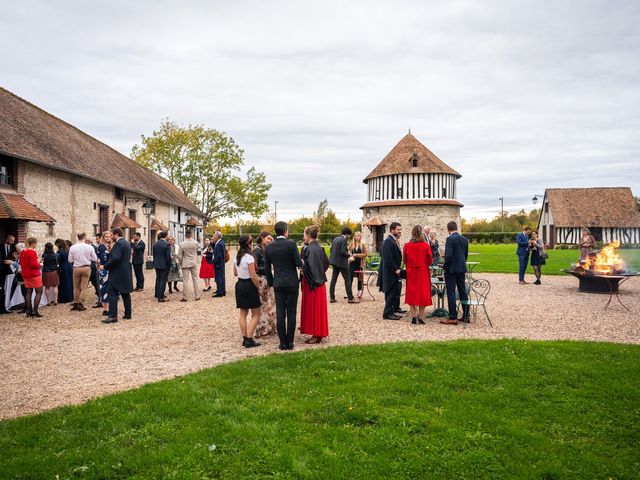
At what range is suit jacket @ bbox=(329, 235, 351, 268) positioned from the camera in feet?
33.6

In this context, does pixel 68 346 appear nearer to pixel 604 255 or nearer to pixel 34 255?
pixel 34 255

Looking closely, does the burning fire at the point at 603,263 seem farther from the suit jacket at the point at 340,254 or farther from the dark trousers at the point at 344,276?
the suit jacket at the point at 340,254

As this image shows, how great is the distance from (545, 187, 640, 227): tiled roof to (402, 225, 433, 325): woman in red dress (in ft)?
132

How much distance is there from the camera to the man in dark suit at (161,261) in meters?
11.2

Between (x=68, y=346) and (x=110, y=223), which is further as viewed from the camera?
(x=110, y=223)

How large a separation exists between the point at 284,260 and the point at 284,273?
18 centimetres

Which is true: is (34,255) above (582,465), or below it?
above

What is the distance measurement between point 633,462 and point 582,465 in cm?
38

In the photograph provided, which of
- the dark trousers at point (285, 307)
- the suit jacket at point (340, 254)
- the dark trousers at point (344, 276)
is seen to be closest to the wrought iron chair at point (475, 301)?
the dark trousers at point (344, 276)

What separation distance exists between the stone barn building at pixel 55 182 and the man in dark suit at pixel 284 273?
343 inches

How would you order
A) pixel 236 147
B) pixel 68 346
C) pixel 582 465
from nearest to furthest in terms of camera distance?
pixel 582 465 → pixel 68 346 → pixel 236 147

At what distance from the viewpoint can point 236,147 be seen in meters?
44.7

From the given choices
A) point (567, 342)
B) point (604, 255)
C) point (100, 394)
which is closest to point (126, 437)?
point (100, 394)

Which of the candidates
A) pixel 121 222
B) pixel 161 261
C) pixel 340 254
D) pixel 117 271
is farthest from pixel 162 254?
pixel 121 222
